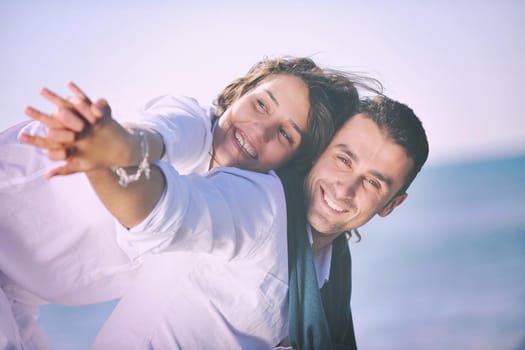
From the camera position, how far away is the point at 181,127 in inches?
40.1

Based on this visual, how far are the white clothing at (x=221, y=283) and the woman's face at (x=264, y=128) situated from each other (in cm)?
23

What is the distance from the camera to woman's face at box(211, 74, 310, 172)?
119 centimetres

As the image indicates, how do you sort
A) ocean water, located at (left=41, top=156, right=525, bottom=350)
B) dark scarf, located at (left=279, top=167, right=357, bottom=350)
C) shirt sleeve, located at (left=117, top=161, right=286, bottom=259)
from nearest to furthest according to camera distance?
1. shirt sleeve, located at (left=117, top=161, right=286, bottom=259)
2. dark scarf, located at (left=279, top=167, right=357, bottom=350)
3. ocean water, located at (left=41, top=156, right=525, bottom=350)

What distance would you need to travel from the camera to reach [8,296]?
116cm

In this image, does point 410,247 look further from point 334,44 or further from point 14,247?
point 14,247

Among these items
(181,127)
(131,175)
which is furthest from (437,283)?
(131,175)

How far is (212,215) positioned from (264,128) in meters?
0.46

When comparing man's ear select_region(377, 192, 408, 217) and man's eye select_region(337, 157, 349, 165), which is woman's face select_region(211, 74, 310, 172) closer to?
man's eye select_region(337, 157, 349, 165)

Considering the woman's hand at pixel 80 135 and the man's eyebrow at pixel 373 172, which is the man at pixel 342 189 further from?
the woman's hand at pixel 80 135

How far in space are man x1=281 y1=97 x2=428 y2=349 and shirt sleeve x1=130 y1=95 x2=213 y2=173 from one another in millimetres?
188

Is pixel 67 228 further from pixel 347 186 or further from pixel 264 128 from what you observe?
pixel 347 186

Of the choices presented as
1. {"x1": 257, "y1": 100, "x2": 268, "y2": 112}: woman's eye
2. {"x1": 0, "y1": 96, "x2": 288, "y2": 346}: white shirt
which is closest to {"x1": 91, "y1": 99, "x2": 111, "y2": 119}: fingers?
{"x1": 0, "y1": 96, "x2": 288, "y2": 346}: white shirt

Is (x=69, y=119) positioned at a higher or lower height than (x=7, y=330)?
higher

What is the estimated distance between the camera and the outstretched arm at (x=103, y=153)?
604mm
